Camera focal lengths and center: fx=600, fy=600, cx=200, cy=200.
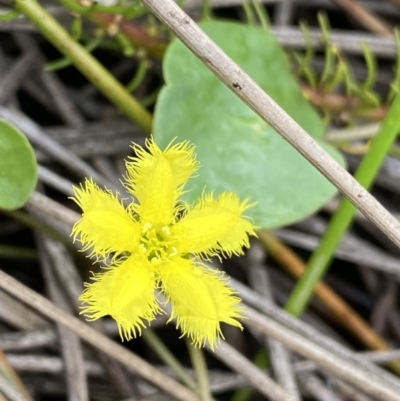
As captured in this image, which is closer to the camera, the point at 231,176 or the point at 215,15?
the point at 231,176

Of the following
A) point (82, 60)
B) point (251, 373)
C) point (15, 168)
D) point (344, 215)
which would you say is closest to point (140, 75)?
point (82, 60)

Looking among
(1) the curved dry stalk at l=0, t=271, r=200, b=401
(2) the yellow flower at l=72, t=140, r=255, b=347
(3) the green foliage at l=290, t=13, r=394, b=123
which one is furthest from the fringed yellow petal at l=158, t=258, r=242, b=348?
(3) the green foliage at l=290, t=13, r=394, b=123

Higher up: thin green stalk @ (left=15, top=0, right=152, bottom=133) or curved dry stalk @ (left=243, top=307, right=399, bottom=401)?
thin green stalk @ (left=15, top=0, right=152, bottom=133)

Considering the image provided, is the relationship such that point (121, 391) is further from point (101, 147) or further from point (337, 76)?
point (337, 76)

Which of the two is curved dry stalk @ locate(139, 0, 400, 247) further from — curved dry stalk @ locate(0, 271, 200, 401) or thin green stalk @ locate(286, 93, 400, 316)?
curved dry stalk @ locate(0, 271, 200, 401)

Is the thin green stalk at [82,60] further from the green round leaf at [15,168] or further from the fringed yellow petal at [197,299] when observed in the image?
the fringed yellow petal at [197,299]

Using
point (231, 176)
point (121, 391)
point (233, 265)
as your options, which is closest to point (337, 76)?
point (231, 176)
